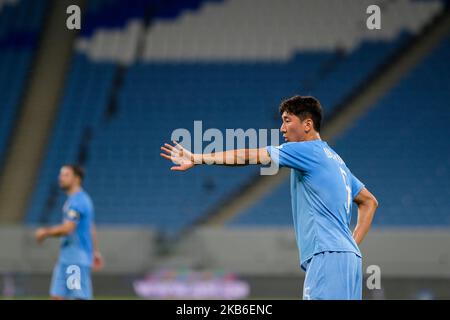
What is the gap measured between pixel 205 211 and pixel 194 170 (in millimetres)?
1082

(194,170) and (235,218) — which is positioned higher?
(194,170)

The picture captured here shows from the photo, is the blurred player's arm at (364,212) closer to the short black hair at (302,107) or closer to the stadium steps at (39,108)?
the short black hair at (302,107)

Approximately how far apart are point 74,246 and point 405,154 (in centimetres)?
974

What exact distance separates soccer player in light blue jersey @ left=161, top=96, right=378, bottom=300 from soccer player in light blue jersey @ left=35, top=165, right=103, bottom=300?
4151mm

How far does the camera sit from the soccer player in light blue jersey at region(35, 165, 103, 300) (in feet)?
28.3

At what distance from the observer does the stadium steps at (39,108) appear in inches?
675

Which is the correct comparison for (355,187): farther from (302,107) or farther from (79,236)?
(79,236)

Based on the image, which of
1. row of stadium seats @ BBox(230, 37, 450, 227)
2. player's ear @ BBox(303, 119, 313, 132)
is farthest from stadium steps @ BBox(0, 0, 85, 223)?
player's ear @ BBox(303, 119, 313, 132)

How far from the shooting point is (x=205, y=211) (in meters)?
16.7

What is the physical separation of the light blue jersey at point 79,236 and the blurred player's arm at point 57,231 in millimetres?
111

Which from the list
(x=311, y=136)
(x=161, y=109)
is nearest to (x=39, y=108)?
(x=161, y=109)

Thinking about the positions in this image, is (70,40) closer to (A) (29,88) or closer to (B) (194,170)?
(A) (29,88)

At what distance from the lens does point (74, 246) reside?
899cm
